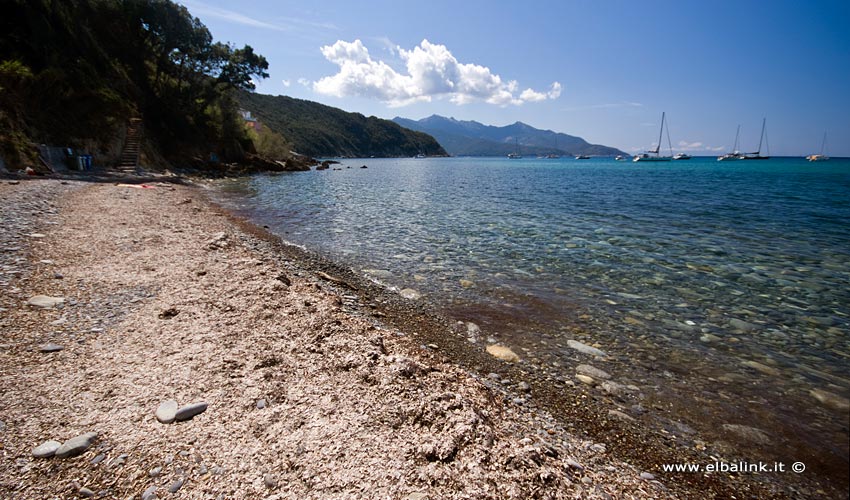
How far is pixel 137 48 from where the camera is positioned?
40406mm

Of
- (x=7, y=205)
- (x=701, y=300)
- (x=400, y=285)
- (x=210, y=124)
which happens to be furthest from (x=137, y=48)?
(x=701, y=300)

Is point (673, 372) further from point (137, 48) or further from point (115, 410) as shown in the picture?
point (137, 48)

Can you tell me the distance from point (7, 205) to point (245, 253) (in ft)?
28.0

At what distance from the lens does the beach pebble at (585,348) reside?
233 inches

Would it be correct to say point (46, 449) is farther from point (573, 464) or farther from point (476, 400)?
point (573, 464)

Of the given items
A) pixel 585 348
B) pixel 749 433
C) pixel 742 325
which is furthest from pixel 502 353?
pixel 742 325

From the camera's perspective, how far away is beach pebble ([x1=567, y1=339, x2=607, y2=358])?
5.92 metres

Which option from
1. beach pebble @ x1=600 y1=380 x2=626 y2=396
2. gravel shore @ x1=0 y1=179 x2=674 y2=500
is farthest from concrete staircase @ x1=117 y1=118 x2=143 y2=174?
beach pebble @ x1=600 y1=380 x2=626 y2=396

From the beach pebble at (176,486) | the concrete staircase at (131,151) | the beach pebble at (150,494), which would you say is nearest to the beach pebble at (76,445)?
the beach pebble at (150,494)

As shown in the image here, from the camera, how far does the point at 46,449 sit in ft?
9.55

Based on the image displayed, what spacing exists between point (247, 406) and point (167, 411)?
70 centimetres

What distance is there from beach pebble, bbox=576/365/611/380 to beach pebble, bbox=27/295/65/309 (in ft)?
26.5

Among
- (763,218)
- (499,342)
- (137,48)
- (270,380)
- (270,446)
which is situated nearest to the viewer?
(270,446)

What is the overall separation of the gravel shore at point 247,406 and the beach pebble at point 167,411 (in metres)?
0.01
